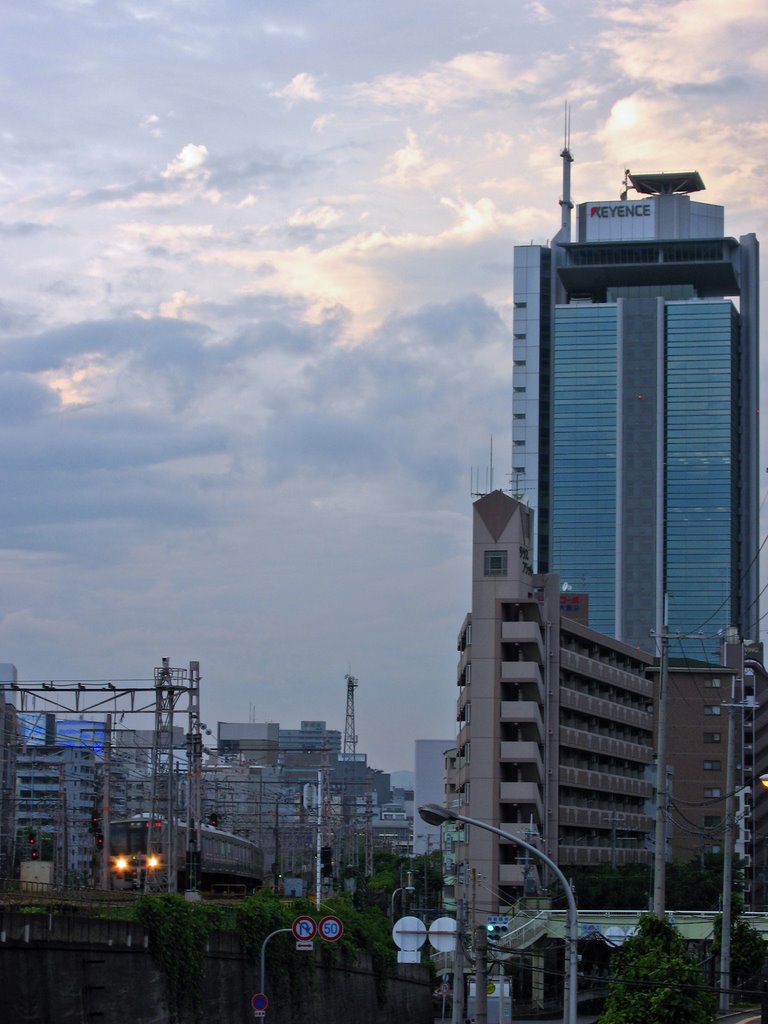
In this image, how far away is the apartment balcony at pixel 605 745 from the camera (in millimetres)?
91500

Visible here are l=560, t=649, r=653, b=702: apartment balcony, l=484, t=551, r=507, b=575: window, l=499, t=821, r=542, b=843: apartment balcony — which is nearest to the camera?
l=499, t=821, r=542, b=843: apartment balcony

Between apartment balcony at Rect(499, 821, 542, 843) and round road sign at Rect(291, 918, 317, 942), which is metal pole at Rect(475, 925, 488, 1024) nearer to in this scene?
round road sign at Rect(291, 918, 317, 942)

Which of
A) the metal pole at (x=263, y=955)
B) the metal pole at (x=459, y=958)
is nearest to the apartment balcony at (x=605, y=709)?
the metal pole at (x=459, y=958)

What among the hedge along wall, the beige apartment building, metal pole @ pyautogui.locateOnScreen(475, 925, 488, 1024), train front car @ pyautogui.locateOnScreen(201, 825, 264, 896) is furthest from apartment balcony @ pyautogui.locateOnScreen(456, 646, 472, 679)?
metal pole @ pyautogui.locateOnScreen(475, 925, 488, 1024)

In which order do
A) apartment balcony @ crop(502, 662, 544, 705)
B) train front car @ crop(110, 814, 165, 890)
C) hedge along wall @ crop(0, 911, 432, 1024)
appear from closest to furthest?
hedge along wall @ crop(0, 911, 432, 1024), train front car @ crop(110, 814, 165, 890), apartment balcony @ crop(502, 662, 544, 705)

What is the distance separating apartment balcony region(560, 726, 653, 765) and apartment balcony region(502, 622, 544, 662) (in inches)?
322

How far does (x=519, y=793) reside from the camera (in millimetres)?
83562

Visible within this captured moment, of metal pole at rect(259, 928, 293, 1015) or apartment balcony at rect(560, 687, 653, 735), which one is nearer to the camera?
metal pole at rect(259, 928, 293, 1015)

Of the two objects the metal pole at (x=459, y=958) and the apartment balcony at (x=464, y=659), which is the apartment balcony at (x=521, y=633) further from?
the metal pole at (x=459, y=958)

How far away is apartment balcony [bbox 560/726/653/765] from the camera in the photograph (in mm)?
91500

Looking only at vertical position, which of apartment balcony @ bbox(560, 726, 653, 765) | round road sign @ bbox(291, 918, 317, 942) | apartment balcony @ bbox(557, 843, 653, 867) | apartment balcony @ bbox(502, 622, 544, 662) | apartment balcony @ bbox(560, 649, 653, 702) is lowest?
apartment balcony @ bbox(557, 843, 653, 867)

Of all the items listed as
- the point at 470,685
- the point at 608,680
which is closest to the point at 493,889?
the point at 470,685

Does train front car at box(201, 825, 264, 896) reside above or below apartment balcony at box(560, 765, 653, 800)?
below

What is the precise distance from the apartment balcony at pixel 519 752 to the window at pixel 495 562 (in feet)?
33.0
